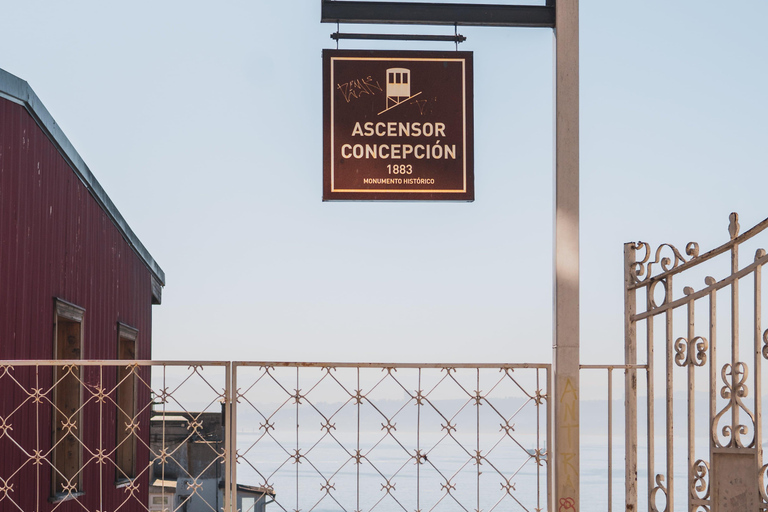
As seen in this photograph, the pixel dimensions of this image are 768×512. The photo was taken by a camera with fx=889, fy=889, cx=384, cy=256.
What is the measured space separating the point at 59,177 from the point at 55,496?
3.29 m

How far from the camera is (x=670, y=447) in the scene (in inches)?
228

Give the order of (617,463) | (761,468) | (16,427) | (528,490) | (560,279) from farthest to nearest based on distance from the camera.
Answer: (528,490) → (617,463) → (16,427) → (560,279) → (761,468)

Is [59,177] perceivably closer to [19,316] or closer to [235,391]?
[19,316]

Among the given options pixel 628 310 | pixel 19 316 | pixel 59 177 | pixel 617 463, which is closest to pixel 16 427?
pixel 19 316

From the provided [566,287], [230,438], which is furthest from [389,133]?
[230,438]

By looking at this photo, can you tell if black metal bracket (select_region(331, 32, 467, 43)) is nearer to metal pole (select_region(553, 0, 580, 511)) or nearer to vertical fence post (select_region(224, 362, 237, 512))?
metal pole (select_region(553, 0, 580, 511))

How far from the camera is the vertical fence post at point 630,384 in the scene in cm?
603

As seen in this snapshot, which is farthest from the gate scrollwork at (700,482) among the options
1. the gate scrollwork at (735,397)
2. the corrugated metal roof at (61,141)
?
the corrugated metal roof at (61,141)

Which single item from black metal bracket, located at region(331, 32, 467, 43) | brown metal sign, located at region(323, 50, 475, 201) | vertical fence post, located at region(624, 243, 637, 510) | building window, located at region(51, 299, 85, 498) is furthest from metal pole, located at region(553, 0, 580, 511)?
building window, located at region(51, 299, 85, 498)

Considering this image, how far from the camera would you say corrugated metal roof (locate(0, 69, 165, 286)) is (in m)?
7.58

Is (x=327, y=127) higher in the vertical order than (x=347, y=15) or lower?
lower

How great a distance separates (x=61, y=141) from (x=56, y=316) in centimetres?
184

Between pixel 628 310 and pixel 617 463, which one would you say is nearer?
pixel 628 310

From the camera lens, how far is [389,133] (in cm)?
615
